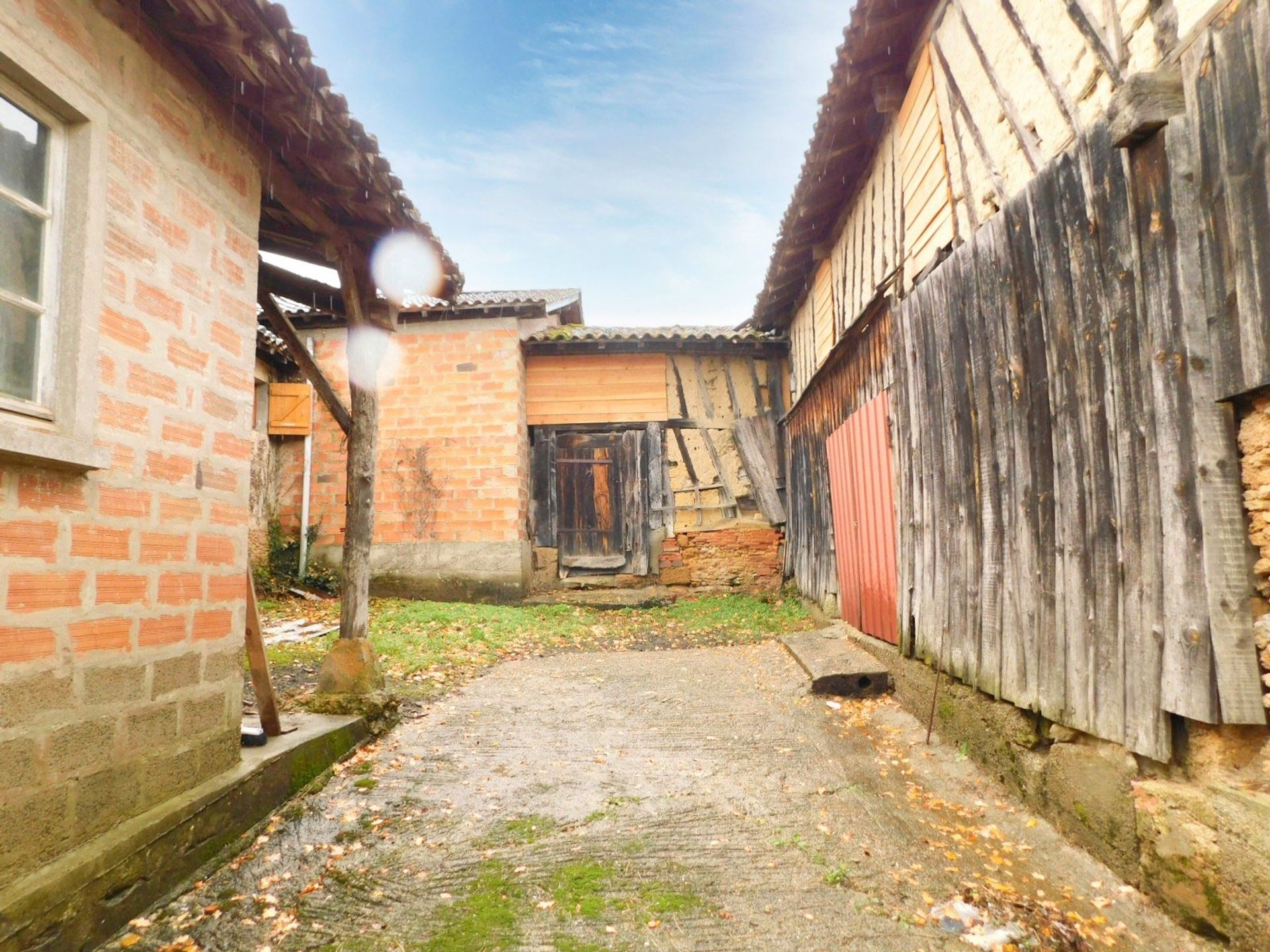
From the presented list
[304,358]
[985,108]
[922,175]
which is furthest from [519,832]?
[922,175]

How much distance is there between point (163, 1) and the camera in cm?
278

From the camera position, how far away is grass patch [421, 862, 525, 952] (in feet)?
7.89

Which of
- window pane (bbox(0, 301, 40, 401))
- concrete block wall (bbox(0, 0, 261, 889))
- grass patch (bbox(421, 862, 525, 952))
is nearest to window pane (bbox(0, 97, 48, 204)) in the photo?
concrete block wall (bbox(0, 0, 261, 889))

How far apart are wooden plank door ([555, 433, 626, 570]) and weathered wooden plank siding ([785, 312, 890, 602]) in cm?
284

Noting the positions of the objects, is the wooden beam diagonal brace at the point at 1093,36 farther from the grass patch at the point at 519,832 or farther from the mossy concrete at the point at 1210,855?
the grass patch at the point at 519,832

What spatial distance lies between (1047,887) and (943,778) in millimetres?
1152

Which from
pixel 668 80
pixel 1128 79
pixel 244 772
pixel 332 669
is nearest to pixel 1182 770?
pixel 1128 79

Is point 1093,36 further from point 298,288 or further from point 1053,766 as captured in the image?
point 298,288

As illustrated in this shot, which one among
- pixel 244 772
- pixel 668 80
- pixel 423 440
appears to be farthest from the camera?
pixel 668 80

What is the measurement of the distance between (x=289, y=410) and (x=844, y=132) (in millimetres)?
9539

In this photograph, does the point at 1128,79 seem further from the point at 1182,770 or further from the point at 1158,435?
the point at 1182,770

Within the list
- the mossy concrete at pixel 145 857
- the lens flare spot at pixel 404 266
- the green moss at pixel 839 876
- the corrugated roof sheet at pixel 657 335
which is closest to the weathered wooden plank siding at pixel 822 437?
the corrugated roof sheet at pixel 657 335

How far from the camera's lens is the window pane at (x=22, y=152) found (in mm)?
2293

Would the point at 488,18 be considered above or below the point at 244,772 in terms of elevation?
above
